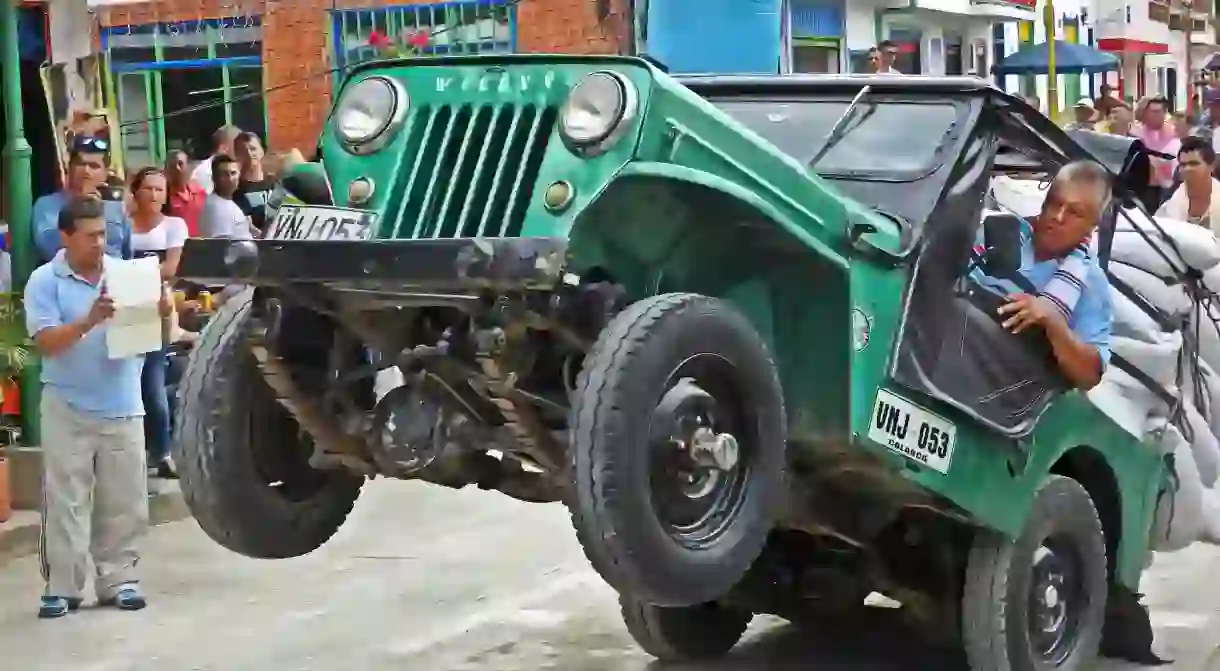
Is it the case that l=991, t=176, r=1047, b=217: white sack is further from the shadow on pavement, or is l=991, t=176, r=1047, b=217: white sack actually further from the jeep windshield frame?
the shadow on pavement

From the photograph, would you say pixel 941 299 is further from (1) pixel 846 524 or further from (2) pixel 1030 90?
(2) pixel 1030 90

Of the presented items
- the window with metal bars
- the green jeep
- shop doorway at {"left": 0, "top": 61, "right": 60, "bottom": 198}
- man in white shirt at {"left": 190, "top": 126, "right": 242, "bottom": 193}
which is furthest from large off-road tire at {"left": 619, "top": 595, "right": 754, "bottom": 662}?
the window with metal bars

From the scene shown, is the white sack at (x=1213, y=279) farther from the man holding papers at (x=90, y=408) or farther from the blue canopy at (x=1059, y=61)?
the blue canopy at (x=1059, y=61)

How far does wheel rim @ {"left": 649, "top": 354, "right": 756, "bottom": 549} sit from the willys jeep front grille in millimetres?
629

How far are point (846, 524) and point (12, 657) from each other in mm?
3738

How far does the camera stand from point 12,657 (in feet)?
25.4

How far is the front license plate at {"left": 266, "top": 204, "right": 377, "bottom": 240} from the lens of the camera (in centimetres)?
498

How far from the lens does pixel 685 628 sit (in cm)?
714

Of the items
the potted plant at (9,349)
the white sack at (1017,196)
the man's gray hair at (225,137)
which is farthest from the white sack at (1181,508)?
the man's gray hair at (225,137)

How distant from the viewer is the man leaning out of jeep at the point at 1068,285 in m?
5.80

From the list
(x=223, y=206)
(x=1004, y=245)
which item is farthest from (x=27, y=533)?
(x=1004, y=245)

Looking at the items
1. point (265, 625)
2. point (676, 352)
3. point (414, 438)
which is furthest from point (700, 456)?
point (265, 625)

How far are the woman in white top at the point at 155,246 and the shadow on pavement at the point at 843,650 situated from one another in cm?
430

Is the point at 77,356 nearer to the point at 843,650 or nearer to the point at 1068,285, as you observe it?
the point at 843,650
